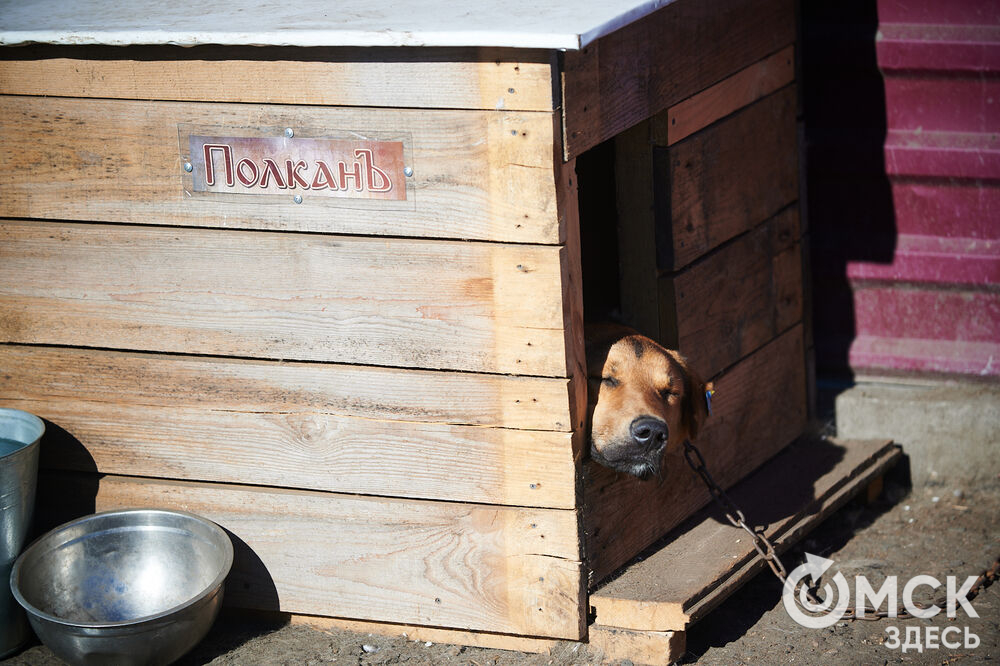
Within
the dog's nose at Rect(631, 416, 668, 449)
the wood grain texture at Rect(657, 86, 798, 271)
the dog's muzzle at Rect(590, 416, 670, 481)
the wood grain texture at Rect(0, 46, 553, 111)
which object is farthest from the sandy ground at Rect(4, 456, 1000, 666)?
the wood grain texture at Rect(0, 46, 553, 111)

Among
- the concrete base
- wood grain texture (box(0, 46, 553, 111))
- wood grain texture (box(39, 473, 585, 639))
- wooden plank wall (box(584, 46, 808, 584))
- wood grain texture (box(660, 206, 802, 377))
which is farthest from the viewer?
the concrete base

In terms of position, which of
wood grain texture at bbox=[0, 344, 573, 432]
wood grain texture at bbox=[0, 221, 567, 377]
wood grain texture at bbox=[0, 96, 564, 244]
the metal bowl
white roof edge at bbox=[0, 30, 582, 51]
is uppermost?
white roof edge at bbox=[0, 30, 582, 51]

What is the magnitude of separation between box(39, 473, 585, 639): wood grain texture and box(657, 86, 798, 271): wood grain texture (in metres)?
1.08

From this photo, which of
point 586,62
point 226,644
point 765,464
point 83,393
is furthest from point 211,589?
point 765,464

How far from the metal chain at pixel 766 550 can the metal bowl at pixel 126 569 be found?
162cm

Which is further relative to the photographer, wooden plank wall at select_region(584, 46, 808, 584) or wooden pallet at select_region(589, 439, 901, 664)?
wooden plank wall at select_region(584, 46, 808, 584)

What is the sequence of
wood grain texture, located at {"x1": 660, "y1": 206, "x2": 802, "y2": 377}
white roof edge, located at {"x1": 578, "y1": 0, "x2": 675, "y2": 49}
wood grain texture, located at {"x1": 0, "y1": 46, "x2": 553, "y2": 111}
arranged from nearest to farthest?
white roof edge, located at {"x1": 578, "y1": 0, "x2": 675, "y2": 49}
wood grain texture, located at {"x1": 0, "y1": 46, "x2": 553, "y2": 111}
wood grain texture, located at {"x1": 660, "y1": 206, "x2": 802, "y2": 377}

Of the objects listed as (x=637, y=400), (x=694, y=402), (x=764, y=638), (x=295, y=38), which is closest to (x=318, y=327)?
(x=295, y=38)

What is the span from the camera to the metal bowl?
3877mm

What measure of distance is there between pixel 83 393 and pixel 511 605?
1.61m

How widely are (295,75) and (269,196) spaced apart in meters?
0.38

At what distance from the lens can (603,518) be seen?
390cm

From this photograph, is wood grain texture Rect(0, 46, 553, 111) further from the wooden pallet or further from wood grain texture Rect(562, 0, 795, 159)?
the wooden pallet

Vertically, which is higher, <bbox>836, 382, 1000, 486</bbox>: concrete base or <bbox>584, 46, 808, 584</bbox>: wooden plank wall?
<bbox>584, 46, 808, 584</bbox>: wooden plank wall
